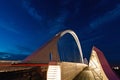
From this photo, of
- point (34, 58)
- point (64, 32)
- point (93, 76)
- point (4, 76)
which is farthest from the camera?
point (64, 32)

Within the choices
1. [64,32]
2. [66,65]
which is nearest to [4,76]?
[66,65]

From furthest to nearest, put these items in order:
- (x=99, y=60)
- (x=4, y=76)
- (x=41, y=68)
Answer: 1. (x=99, y=60)
2. (x=41, y=68)
3. (x=4, y=76)

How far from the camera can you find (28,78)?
15.5 m

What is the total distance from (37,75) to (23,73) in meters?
1.50

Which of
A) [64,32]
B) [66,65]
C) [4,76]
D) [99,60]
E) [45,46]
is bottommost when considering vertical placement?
[4,76]

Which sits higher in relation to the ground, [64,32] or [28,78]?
[64,32]

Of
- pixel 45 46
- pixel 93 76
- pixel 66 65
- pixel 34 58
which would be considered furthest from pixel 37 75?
pixel 45 46

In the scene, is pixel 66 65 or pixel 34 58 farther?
pixel 34 58

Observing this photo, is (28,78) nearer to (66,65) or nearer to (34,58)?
(66,65)

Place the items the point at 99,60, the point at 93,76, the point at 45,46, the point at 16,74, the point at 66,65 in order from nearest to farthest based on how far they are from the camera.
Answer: the point at 16,74 → the point at 66,65 → the point at 93,76 → the point at 99,60 → the point at 45,46

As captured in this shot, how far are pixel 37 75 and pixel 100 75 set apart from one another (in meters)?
9.50

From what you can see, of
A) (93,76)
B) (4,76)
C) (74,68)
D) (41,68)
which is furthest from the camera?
(93,76)

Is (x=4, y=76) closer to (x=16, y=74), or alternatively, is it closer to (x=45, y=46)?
(x=16, y=74)

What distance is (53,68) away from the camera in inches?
593
